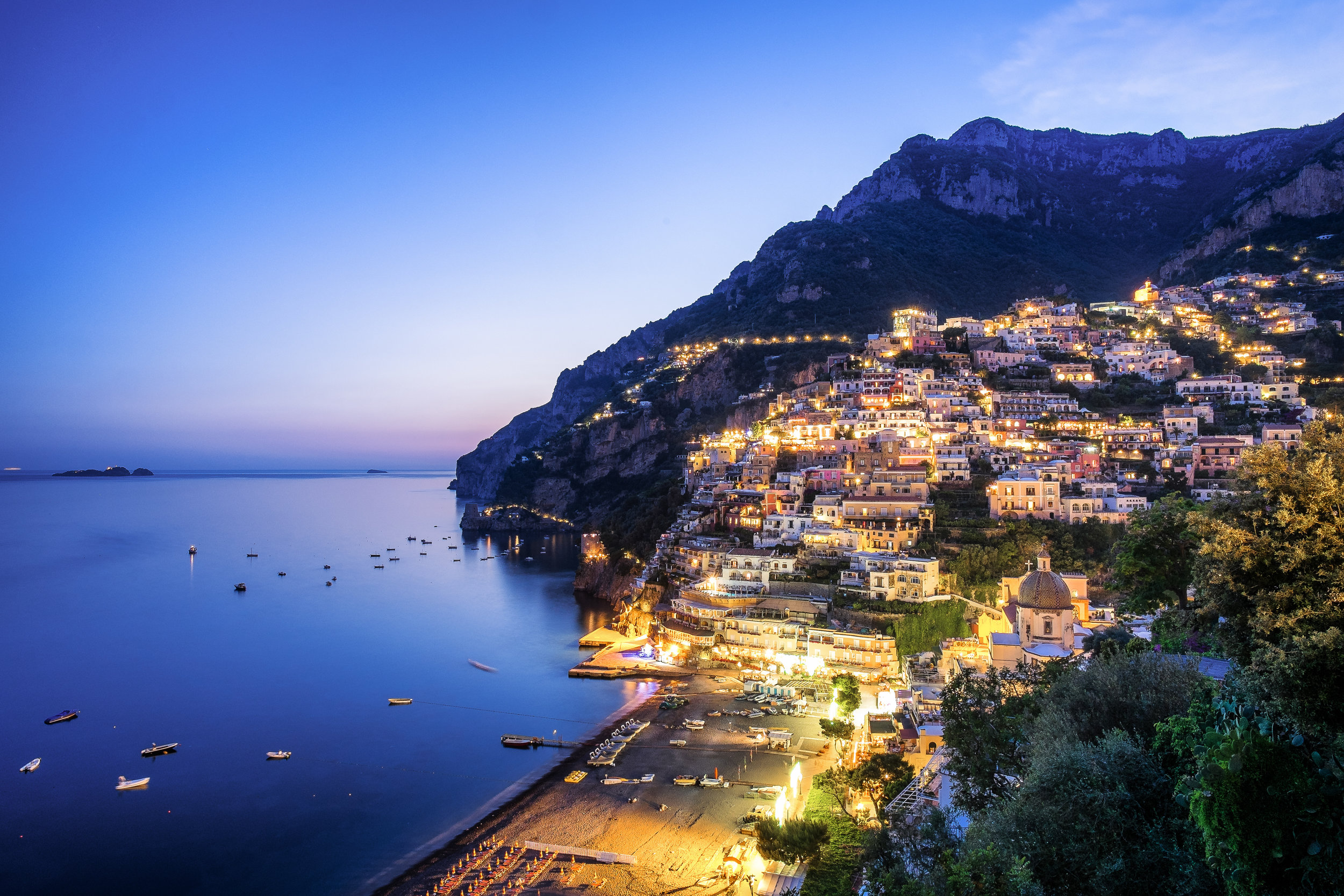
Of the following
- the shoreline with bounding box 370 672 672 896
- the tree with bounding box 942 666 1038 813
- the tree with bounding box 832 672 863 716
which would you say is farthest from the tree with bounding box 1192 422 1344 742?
the shoreline with bounding box 370 672 672 896

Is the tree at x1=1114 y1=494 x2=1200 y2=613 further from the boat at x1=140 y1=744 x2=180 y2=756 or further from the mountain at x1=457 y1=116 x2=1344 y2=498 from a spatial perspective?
the mountain at x1=457 y1=116 x2=1344 y2=498

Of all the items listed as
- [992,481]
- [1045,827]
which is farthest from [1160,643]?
[992,481]

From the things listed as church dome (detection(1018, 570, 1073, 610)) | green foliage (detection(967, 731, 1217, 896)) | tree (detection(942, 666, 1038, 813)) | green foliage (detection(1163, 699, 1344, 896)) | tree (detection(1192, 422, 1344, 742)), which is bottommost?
tree (detection(942, 666, 1038, 813))

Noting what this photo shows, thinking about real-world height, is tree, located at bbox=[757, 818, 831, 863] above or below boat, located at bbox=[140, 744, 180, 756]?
above

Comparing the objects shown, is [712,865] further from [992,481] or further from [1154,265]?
[1154,265]

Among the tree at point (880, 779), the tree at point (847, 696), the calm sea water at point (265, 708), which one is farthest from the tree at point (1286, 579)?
the calm sea water at point (265, 708)

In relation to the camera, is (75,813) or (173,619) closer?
(75,813)
